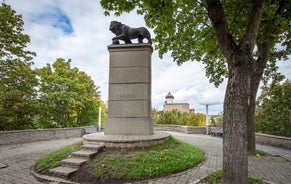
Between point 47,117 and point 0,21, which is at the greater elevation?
point 0,21

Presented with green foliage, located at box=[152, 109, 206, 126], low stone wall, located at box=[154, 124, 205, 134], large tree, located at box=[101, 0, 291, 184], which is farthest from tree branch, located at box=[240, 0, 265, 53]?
green foliage, located at box=[152, 109, 206, 126]

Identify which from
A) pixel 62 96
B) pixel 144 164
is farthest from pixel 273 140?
pixel 62 96

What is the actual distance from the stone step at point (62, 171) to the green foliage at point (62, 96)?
27.1 ft

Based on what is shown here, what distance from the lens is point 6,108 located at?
1029 centimetres

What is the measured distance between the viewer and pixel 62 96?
13.5 m

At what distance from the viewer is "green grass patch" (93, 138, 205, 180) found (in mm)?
4727

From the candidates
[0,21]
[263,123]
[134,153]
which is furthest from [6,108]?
→ [263,123]

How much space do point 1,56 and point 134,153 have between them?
32.9ft

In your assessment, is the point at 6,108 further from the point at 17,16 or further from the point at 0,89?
the point at 17,16

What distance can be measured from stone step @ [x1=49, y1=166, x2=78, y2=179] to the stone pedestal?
249 cm

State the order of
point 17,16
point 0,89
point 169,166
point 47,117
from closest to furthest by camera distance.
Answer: point 169,166 → point 0,89 → point 17,16 → point 47,117

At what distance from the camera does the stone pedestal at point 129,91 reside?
736 centimetres

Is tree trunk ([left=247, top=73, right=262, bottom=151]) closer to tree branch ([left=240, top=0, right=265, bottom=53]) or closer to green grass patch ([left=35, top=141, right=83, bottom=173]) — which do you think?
tree branch ([left=240, top=0, right=265, bottom=53])

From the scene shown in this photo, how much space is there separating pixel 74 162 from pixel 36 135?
794 cm
